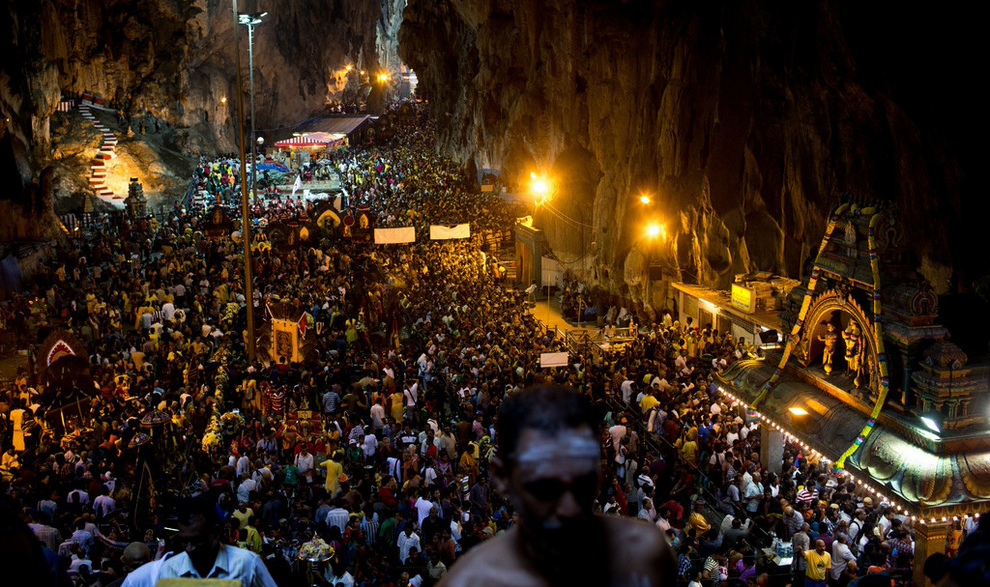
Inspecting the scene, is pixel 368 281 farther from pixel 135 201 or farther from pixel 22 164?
pixel 135 201

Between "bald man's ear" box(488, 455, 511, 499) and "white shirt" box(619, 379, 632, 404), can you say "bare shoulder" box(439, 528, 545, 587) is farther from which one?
"white shirt" box(619, 379, 632, 404)

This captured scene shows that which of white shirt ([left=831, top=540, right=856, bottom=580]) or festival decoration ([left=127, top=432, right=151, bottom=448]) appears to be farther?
festival decoration ([left=127, top=432, right=151, bottom=448])

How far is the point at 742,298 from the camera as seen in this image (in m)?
→ 20.6

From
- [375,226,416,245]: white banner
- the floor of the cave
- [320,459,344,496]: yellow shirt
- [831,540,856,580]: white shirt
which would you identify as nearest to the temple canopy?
the floor of the cave

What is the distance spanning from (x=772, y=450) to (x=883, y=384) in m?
3.10

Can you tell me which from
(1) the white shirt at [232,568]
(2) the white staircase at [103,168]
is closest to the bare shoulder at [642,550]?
(1) the white shirt at [232,568]

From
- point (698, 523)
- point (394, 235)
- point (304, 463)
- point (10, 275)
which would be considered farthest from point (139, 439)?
point (10, 275)

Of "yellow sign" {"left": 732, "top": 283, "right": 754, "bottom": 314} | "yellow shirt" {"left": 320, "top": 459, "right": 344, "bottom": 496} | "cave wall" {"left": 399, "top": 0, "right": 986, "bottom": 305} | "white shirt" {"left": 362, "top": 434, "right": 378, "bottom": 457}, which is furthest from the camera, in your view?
"yellow sign" {"left": 732, "top": 283, "right": 754, "bottom": 314}

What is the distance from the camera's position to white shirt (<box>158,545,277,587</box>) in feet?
11.0

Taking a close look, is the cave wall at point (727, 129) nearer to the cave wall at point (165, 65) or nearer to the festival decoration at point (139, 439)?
the festival decoration at point (139, 439)

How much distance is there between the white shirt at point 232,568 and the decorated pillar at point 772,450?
36.9 ft

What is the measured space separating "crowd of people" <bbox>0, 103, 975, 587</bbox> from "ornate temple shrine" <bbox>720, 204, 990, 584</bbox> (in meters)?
0.74

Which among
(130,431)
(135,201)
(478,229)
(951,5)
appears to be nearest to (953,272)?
(951,5)

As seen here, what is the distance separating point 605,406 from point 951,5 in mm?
8836
